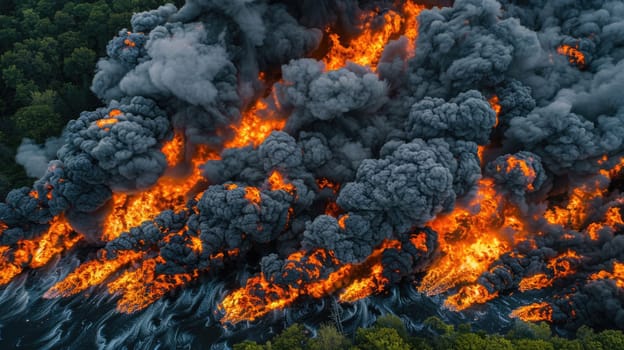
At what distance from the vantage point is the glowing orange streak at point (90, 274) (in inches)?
1437

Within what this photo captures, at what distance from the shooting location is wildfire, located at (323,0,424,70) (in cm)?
4594

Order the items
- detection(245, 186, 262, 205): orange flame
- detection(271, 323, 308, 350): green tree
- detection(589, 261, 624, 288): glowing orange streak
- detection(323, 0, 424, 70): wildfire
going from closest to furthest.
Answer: detection(271, 323, 308, 350): green tree
detection(589, 261, 624, 288): glowing orange streak
detection(245, 186, 262, 205): orange flame
detection(323, 0, 424, 70): wildfire

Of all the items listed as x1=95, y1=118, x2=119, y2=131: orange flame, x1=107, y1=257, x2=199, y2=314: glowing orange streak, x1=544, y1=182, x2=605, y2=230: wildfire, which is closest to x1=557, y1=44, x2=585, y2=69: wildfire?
x1=544, y1=182, x2=605, y2=230: wildfire

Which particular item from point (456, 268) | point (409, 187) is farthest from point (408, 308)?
point (409, 187)

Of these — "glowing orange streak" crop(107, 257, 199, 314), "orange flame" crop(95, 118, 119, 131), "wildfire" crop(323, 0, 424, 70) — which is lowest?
"glowing orange streak" crop(107, 257, 199, 314)

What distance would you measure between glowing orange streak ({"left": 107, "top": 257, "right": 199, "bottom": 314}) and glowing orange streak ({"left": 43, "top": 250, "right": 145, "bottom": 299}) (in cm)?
126

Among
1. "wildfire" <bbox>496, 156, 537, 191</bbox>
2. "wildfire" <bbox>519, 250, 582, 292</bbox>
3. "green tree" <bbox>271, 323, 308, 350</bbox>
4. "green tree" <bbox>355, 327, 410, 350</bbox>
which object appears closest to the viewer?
"green tree" <bbox>355, 327, 410, 350</bbox>

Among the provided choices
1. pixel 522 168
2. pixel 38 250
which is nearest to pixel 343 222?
pixel 522 168

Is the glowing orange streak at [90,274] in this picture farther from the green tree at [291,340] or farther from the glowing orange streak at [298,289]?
the green tree at [291,340]

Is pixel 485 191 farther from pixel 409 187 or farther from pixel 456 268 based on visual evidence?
pixel 409 187

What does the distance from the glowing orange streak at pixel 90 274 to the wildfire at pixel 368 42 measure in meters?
25.6

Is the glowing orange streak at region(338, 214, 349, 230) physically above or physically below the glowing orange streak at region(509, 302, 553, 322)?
above

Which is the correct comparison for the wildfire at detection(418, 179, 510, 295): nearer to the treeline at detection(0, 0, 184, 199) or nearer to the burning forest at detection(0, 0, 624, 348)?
the burning forest at detection(0, 0, 624, 348)

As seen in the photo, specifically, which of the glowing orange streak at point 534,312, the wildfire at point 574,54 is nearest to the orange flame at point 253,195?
the glowing orange streak at point 534,312
